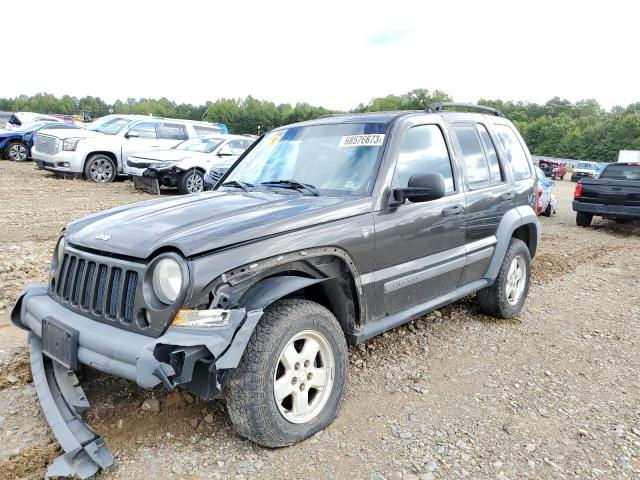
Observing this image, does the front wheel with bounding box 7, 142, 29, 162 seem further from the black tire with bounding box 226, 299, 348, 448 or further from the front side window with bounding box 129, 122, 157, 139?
the black tire with bounding box 226, 299, 348, 448

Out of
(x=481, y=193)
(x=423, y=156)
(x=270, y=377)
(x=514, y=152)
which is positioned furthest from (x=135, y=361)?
(x=514, y=152)

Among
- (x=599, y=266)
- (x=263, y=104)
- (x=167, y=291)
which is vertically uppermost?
(x=263, y=104)

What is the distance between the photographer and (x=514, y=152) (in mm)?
5105

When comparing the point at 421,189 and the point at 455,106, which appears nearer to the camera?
the point at 421,189

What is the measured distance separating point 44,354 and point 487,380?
2.95 m

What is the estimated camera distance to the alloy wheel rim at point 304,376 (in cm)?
278

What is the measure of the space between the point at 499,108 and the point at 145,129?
9620cm

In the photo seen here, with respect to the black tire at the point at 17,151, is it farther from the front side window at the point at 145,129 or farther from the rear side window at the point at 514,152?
the rear side window at the point at 514,152

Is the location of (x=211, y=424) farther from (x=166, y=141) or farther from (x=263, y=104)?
(x=263, y=104)

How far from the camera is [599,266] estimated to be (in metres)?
7.71

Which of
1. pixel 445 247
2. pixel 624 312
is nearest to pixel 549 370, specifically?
pixel 445 247

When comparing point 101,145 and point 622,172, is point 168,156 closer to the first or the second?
point 101,145

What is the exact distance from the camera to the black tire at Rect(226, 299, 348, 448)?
258 cm

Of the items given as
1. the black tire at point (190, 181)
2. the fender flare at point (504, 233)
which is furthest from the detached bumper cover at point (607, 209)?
the black tire at point (190, 181)
